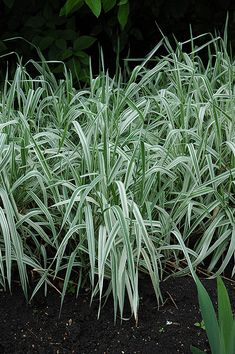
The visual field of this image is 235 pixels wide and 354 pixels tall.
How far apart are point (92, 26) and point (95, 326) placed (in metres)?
2.21

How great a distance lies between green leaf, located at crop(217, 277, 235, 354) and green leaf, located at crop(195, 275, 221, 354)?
0.02 m

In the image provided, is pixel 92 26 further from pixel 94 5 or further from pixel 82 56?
pixel 94 5

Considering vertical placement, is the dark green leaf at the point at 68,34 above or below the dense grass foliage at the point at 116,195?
above

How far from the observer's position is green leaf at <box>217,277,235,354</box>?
5.58 ft

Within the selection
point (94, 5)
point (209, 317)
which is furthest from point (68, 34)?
point (209, 317)

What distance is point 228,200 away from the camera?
2.38m

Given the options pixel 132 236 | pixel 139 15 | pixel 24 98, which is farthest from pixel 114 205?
pixel 139 15

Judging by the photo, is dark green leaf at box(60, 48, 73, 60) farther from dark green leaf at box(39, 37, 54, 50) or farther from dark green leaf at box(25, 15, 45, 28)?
dark green leaf at box(25, 15, 45, 28)

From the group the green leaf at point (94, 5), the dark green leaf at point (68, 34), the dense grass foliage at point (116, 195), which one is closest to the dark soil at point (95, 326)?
the dense grass foliage at point (116, 195)

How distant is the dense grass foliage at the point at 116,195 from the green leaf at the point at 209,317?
1.00ft

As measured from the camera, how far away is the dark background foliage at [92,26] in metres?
3.44

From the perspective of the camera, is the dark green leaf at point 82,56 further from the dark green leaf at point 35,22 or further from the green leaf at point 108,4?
the green leaf at point 108,4

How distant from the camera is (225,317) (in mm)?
1725

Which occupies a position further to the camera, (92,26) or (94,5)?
(92,26)
